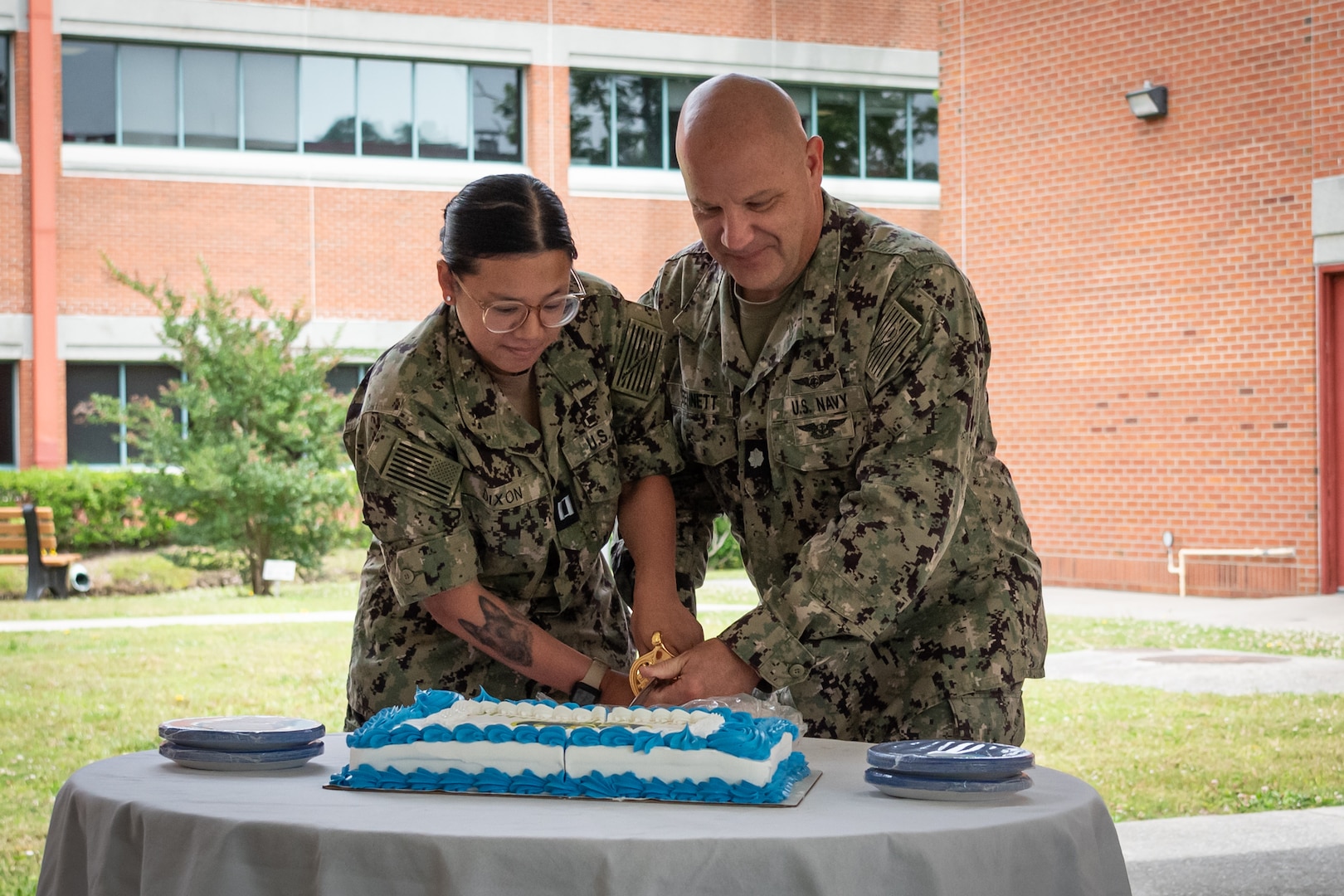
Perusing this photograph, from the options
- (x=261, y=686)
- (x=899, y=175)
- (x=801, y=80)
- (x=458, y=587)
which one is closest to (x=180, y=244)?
(x=801, y=80)

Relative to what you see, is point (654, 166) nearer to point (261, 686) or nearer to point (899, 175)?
point (899, 175)

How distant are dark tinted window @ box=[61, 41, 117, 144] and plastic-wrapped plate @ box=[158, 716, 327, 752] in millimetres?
15314

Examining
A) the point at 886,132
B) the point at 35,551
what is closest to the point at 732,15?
the point at 886,132

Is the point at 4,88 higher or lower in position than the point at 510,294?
higher

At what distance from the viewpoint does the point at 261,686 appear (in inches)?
294

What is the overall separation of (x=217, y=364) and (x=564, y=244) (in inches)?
424

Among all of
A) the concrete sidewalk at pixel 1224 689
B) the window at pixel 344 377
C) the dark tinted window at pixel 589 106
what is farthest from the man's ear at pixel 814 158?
the dark tinted window at pixel 589 106

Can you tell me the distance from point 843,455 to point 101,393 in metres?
14.9

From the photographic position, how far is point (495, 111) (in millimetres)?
16703

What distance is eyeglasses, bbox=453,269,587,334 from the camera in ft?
6.85

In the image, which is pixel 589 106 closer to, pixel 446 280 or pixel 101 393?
pixel 101 393

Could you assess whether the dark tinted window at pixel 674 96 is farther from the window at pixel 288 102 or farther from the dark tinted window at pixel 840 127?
the window at pixel 288 102

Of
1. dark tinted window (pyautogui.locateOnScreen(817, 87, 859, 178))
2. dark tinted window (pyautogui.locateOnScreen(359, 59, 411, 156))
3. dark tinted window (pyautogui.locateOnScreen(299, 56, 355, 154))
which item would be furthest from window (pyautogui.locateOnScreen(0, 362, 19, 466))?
dark tinted window (pyautogui.locateOnScreen(817, 87, 859, 178))

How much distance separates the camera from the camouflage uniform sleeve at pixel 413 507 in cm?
212
